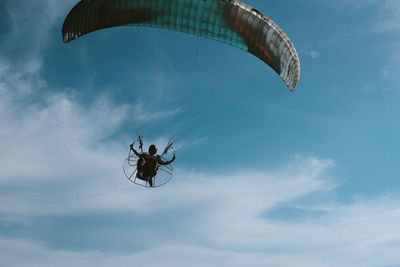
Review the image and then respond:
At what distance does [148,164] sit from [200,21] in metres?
6.96

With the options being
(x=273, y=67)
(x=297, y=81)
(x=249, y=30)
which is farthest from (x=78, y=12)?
(x=297, y=81)

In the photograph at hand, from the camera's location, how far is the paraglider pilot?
17.3 meters

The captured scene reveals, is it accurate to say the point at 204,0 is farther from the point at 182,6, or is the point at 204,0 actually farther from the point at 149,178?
the point at 149,178

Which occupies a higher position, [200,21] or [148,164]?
[200,21]

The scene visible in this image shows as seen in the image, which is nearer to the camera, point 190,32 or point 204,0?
point 204,0

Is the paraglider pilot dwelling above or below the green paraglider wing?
below

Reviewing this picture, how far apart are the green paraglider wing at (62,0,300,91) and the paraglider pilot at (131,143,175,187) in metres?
6.02

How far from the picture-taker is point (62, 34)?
59.7ft

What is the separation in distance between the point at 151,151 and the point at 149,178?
125 centimetres

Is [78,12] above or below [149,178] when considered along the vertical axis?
above

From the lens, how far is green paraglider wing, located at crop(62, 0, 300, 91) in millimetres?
17281

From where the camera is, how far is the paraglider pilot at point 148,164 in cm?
1730

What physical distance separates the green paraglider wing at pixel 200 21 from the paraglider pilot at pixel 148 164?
6.02m

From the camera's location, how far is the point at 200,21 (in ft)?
58.1
